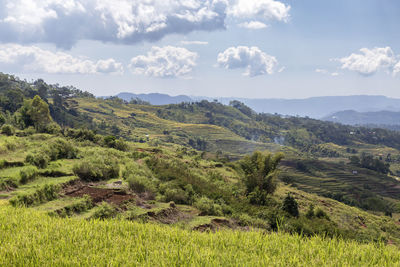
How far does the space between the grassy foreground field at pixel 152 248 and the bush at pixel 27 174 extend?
12426 mm

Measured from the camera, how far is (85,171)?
20.3 metres

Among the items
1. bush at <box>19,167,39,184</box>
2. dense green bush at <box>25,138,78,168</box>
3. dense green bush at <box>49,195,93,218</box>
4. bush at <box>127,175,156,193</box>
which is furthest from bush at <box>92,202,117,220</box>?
dense green bush at <box>25,138,78,168</box>

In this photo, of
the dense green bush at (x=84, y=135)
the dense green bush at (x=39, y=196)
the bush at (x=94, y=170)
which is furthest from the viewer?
the dense green bush at (x=84, y=135)

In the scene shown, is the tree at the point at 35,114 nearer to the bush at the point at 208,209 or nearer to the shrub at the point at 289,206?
the bush at the point at 208,209

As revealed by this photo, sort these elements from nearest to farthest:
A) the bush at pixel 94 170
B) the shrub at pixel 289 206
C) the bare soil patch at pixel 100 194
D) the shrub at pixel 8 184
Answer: the bare soil patch at pixel 100 194
the shrub at pixel 8 184
the bush at pixel 94 170
the shrub at pixel 289 206

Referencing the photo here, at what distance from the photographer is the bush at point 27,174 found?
17.3 m

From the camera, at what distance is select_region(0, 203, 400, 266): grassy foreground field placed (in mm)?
4605

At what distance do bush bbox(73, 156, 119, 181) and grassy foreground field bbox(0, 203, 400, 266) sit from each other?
14024 millimetres

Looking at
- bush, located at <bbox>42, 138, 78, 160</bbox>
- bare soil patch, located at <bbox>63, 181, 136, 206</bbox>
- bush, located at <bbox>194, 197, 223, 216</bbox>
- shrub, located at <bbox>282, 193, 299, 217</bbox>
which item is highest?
bush, located at <bbox>42, 138, 78, 160</bbox>

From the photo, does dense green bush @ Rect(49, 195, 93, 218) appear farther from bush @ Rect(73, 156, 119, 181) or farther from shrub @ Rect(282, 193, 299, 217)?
shrub @ Rect(282, 193, 299, 217)

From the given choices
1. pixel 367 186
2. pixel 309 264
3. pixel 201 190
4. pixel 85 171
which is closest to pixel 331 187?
pixel 367 186

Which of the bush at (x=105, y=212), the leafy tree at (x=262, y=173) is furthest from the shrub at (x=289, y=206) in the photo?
the bush at (x=105, y=212)

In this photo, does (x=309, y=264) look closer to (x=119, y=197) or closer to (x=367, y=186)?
(x=119, y=197)

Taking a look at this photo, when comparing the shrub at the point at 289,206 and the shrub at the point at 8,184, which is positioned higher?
the shrub at the point at 8,184
